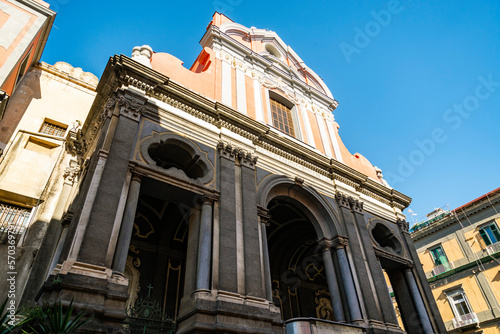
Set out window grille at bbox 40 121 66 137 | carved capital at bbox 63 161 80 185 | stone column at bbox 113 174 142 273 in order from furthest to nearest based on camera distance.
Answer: window grille at bbox 40 121 66 137
carved capital at bbox 63 161 80 185
stone column at bbox 113 174 142 273

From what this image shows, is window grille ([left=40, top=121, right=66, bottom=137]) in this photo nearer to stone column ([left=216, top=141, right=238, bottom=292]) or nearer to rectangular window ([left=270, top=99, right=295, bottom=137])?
stone column ([left=216, top=141, right=238, bottom=292])

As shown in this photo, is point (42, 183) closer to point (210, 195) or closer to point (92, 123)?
point (92, 123)

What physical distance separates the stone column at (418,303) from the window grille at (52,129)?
1676 centimetres

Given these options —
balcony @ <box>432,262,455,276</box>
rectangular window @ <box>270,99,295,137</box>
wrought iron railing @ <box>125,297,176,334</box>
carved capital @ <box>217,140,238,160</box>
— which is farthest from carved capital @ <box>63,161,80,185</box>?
balcony @ <box>432,262,455,276</box>

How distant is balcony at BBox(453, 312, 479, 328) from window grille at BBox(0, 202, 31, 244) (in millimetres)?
25373

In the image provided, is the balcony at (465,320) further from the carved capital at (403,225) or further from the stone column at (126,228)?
the stone column at (126,228)

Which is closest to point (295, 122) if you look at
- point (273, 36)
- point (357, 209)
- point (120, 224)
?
point (357, 209)

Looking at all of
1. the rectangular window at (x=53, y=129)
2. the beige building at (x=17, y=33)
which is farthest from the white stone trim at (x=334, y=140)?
the beige building at (x=17, y=33)

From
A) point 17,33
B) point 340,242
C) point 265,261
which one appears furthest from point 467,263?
point 17,33

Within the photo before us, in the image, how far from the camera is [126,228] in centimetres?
798

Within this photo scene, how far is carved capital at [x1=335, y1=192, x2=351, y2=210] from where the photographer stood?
13830mm

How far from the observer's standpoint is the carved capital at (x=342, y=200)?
13830 mm

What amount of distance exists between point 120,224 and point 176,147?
3.54 meters

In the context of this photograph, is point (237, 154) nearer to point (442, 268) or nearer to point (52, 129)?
point (52, 129)
